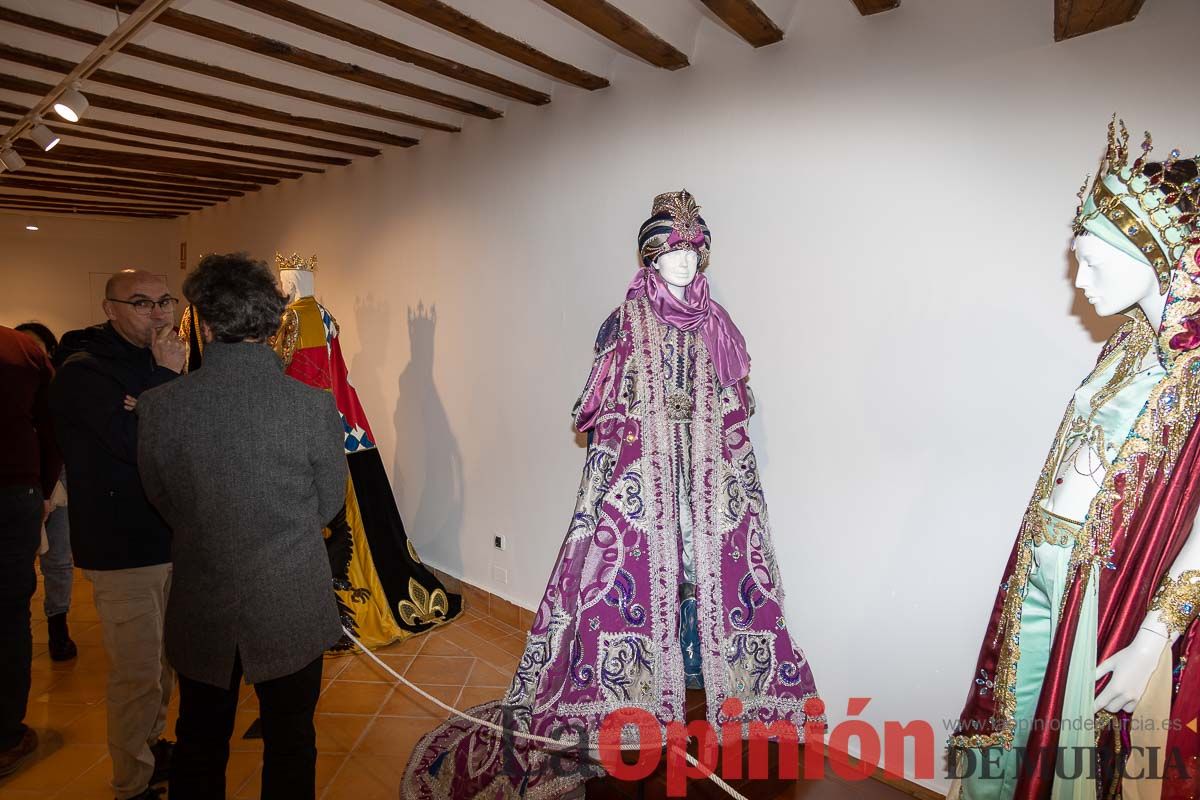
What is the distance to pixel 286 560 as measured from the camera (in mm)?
1528

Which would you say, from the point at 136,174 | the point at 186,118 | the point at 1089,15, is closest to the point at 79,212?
the point at 136,174

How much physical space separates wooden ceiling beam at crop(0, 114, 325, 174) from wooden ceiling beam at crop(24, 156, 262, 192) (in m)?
0.72

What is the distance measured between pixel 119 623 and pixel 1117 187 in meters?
2.76

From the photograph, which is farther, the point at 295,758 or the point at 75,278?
the point at 75,278

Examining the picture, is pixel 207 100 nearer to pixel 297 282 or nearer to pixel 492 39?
pixel 297 282

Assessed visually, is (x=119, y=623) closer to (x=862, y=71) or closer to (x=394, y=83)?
(x=394, y=83)

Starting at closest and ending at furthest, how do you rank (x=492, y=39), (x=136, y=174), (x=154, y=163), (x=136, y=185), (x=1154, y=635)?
1. (x=1154, y=635)
2. (x=492, y=39)
3. (x=154, y=163)
4. (x=136, y=174)
5. (x=136, y=185)

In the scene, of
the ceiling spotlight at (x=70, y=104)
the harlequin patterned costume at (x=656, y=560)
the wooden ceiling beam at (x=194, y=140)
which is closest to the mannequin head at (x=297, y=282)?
the ceiling spotlight at (x=70, y=104)

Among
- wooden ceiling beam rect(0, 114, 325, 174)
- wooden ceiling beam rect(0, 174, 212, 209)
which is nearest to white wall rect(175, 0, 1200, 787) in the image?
wooden ceiling beam rect(0, 114, 325, 174)

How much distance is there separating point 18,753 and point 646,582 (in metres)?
2.31

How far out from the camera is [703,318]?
232 cm

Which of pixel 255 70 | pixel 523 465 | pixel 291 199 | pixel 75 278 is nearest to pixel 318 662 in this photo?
pixel 523 465

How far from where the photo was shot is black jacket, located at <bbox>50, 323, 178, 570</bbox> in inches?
76.0

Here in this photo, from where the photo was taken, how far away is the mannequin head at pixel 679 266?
2.26 meters
